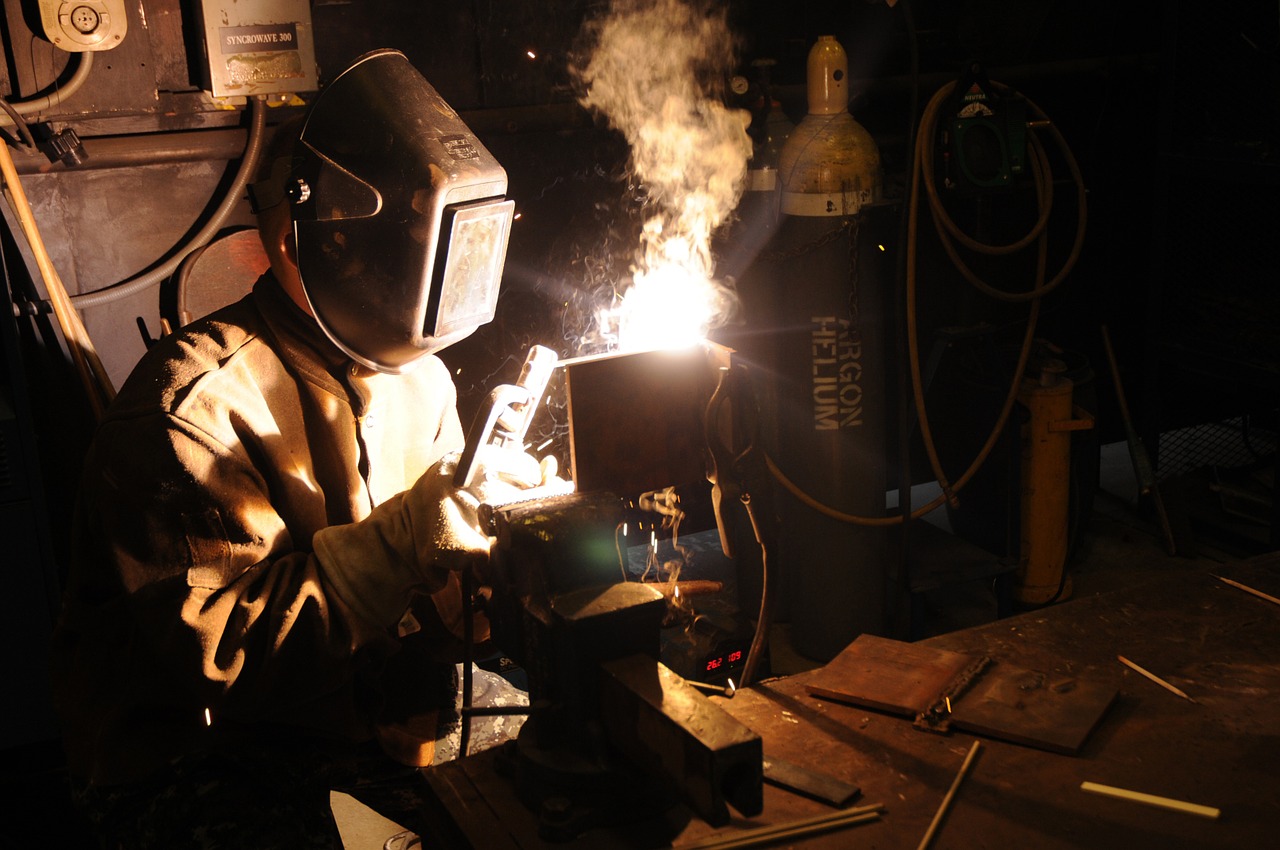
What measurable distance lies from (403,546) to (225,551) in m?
0.28

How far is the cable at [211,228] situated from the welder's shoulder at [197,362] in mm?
1388

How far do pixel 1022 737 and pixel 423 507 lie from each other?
94 centimetres

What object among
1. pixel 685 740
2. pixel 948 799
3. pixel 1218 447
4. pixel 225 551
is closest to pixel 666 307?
pixel 225 551

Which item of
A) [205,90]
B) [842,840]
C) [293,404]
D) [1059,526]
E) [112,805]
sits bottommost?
[1059,526]

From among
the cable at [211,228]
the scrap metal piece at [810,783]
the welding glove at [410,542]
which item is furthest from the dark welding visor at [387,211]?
the cable at [211,228]

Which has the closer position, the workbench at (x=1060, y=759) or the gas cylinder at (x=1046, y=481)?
the workbench at (x=1060, y=759)

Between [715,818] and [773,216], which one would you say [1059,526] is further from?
[715,818]

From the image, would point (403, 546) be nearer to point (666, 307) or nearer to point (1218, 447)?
point (666, 307)

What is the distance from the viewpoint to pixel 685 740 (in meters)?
1.22

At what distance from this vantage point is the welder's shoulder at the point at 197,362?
1803 mm

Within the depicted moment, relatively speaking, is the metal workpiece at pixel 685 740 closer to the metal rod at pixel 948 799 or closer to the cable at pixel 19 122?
the metal rod at pixel 948 799

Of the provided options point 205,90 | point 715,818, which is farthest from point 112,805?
point 205,90

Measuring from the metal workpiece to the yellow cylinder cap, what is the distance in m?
2.24

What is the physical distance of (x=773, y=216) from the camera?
3.41 metres
